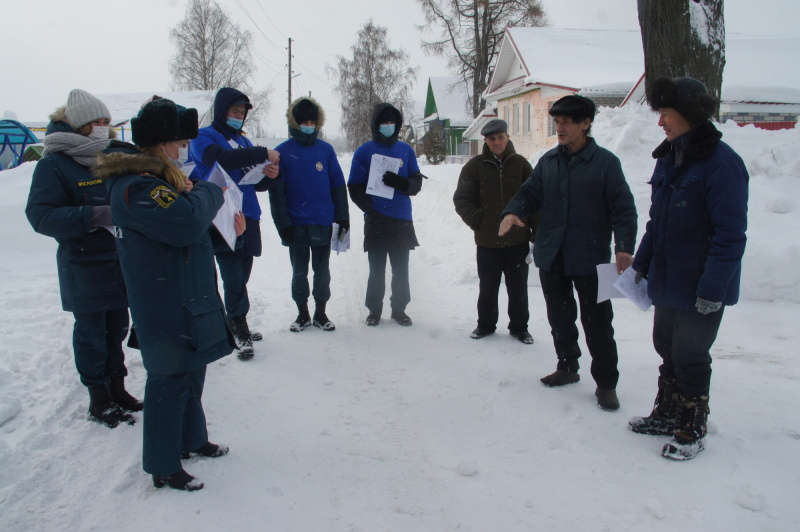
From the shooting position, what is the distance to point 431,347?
4797 mm

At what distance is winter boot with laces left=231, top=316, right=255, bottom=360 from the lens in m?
4.49

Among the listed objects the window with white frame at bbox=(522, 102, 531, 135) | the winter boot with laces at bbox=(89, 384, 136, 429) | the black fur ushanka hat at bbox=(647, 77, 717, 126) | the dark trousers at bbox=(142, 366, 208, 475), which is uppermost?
the window with white frame at bbox=(522, 102, 531, 135)

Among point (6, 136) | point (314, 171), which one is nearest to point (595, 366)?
point (314, 171)

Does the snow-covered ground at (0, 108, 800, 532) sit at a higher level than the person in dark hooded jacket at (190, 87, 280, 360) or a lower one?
lower

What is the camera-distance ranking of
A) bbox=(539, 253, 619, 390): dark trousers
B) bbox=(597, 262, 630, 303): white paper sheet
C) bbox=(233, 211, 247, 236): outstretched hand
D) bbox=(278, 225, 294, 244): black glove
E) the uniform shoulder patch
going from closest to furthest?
1. the uniform shoulder patch
2. bbox=(233, 211, 247, 236): outstretched hand
3. bbox=(597, 262, 630, 303): white paper sheet
4. bbox=(539, 253, 619, 390): dark trousers
5. bbox=(278, 225, 294, 244): black glove

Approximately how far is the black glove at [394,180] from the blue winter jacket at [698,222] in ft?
8.54

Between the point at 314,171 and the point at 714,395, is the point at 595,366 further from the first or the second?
the point at 314,171

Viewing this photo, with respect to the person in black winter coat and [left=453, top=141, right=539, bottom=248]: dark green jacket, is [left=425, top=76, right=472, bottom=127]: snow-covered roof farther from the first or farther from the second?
the person in black winter coat

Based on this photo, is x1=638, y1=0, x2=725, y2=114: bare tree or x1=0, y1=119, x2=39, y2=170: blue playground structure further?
x1=0, y1=119, x2=39, y2=170: blue playground structure

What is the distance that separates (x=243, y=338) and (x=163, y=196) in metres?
2.43

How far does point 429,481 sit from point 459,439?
1.57ft

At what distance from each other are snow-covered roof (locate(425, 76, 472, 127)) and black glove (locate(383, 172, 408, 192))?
3612cm

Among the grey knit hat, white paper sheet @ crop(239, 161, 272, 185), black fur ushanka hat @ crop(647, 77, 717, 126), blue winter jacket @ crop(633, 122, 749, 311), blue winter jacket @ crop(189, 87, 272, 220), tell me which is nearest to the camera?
blue winter jacket @ crop(633, 122, 749, 311)

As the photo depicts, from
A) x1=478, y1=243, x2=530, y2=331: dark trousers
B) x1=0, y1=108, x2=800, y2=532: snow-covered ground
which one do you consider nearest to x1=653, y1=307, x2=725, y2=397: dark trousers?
x1=0, y1=108, x2=800, y2=532: snow-covered ground
